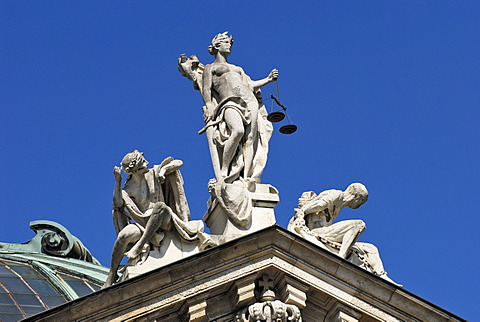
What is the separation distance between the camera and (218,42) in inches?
1316

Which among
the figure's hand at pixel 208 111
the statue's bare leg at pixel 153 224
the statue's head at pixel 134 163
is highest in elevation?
the figure's hand at pixel 208 111

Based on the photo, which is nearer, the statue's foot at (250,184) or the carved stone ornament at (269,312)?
the carved stone ornament at (269,312)

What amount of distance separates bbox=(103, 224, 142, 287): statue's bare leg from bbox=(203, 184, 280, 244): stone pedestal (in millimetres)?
1565

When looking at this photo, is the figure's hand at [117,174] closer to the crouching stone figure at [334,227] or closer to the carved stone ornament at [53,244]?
the crouching stone figure at [334,227]

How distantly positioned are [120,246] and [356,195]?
472 centimetres

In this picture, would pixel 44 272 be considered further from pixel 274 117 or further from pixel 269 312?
pixel 269 312

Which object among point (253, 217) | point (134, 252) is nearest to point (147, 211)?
point (134, 252)

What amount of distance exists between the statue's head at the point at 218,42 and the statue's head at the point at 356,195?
4.04 metres

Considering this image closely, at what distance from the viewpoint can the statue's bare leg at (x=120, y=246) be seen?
29656mm

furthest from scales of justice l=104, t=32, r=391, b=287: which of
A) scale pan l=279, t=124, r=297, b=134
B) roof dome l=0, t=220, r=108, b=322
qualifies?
roof dome l=0, t=220, r=108, b=322

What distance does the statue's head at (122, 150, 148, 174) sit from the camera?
99.0 ft

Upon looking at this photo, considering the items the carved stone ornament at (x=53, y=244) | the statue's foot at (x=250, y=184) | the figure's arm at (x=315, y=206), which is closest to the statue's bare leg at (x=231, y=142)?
the statue's foot at (x=250, y=184)

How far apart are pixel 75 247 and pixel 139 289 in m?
17.3

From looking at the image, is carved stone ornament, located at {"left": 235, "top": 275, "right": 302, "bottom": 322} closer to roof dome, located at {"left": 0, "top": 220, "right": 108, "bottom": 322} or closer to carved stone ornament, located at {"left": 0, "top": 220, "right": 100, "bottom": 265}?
roof dome, located at {"left": 0, "top": 220, "right": 108, "bottom": 322}
